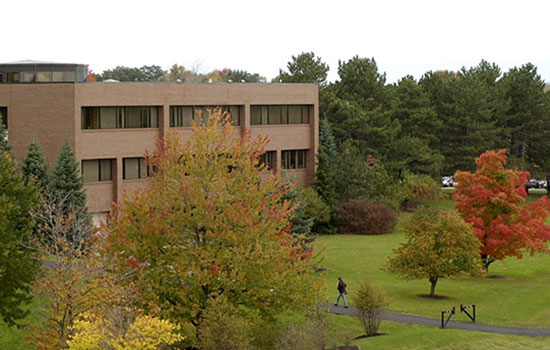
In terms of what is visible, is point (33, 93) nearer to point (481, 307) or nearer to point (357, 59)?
point (481, 307)

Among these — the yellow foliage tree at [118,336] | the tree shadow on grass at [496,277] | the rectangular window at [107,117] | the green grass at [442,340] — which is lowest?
the tree shadow on grass at [496,277]

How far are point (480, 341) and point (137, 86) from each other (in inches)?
1558

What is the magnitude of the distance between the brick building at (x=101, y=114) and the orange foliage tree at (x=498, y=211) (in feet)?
55.6

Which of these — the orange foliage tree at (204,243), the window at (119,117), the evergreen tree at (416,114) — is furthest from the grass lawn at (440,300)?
the evergreen tree at (416,114)

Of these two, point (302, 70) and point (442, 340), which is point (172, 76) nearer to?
point (302, 70)

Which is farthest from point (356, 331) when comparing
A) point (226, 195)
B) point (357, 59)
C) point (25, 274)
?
point (357, 59)

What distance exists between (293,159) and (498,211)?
29.1 meters

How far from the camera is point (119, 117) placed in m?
67.0

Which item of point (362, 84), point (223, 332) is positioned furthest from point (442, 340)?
point (362, 84)

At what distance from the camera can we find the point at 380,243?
71812mm

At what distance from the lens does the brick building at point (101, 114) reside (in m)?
63.2

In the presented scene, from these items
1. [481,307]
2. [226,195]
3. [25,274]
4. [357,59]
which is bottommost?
[481,307]

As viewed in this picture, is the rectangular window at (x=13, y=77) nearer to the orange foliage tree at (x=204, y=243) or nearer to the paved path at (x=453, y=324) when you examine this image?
the orange foliage tree at (x=204, y=243)

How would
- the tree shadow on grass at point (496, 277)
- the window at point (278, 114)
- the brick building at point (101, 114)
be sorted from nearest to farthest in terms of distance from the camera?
the tree shadow on grass at point (496, 277)
the brick building at point (101, 114)
the window at point (278, 114)
